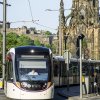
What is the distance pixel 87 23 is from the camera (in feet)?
396

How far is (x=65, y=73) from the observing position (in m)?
44.3

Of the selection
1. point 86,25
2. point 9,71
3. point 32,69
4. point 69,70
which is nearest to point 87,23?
point 86,25

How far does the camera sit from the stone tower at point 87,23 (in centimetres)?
11875

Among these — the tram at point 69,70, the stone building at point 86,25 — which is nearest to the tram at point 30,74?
the tram at point 69,70

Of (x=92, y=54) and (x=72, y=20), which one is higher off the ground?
(x=72, y=20)

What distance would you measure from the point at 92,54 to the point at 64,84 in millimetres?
73145

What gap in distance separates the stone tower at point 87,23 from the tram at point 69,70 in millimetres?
63295

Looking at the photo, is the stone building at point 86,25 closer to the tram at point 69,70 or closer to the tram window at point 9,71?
the tram at point 69,70

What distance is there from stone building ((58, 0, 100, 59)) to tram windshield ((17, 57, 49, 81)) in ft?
298

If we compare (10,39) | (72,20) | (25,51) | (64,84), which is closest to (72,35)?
(72,20)

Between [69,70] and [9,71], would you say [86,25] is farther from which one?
[9,71]

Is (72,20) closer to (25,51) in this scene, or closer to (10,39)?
(10,39)

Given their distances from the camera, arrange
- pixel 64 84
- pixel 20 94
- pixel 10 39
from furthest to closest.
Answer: pixel 10 39 → pixel 64 84 → pixel 20 94

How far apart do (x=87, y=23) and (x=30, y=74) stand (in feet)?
311
